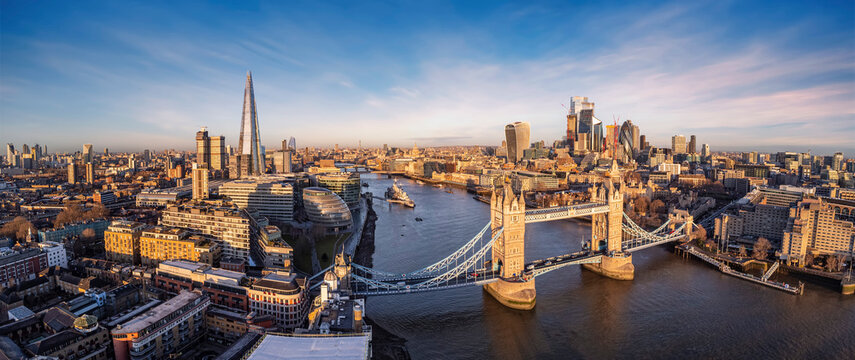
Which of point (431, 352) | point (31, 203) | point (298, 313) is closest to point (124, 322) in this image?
point (298, 313)

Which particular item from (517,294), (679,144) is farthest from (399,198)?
(679,144)

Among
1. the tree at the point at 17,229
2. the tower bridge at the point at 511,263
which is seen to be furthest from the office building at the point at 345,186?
the tree at the point at 17,229

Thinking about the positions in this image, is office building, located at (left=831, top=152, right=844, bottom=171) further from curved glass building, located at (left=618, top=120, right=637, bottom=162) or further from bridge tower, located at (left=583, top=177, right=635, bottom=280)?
bridge tower, located at (left=583, top=177, right=635, bottom=280)

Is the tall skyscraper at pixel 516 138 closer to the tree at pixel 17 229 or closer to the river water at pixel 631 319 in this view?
the river water at pixel 631 319

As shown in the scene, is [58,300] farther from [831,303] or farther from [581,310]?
[831,303]

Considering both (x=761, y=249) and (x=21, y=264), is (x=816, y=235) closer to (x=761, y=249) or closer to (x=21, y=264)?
(x=761, y=249)

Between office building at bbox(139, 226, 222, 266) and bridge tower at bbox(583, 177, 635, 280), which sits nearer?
office building at bbox(139, 226, 222, 266)

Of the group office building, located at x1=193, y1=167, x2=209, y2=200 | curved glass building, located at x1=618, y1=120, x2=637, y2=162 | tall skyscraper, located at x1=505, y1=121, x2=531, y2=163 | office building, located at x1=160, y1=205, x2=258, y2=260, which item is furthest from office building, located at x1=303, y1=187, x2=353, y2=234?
curved glass building, located at x1=618, y1=120, x2=637, y2=162
